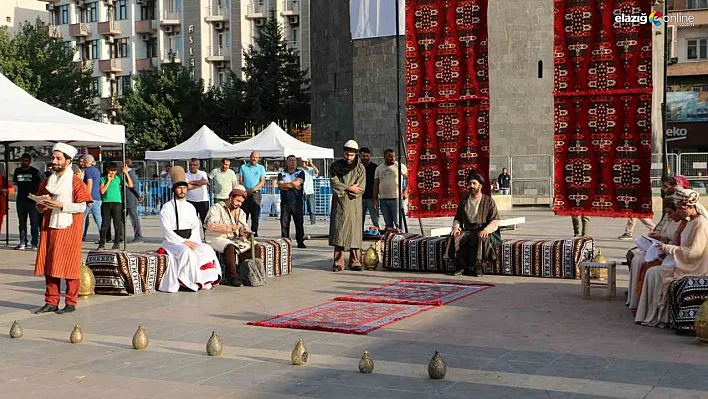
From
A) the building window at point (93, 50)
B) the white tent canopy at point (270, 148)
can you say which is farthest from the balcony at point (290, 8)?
the white tent canopy at point (270, 148)

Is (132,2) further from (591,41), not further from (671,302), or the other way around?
(671,302)

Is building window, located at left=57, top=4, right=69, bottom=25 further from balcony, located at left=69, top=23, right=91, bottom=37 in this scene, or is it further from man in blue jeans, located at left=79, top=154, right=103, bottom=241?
man in blue jeans, located at left=79, top=154, right=103, bottom=241

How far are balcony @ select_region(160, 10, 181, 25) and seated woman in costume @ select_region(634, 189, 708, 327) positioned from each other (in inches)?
2059

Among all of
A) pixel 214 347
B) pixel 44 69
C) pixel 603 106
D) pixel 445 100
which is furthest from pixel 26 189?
pixel 44 69

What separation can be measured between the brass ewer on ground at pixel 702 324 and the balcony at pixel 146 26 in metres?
55.3

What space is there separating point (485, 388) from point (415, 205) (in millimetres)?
7867

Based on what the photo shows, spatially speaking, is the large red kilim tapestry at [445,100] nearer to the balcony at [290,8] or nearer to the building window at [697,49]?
the building window at [697,49]

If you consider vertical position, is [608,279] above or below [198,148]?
below

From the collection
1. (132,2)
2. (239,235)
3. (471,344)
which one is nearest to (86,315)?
(239,235)

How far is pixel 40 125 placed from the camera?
45.8 feet

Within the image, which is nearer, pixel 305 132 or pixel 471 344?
pixel 471 344

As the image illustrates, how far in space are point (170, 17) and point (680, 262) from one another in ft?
174

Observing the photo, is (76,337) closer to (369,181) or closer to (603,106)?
(603,106)

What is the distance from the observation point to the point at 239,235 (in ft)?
39.0
